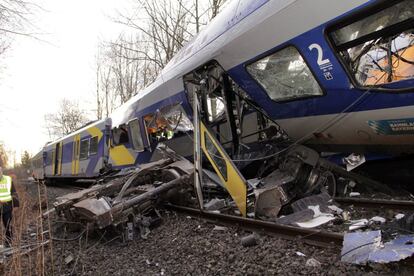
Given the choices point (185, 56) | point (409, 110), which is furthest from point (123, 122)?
point (409, 110)

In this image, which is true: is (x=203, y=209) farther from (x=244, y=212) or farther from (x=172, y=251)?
(x=172, y=251)

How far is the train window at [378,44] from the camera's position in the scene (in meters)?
3.74

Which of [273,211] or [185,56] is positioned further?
[185,56]

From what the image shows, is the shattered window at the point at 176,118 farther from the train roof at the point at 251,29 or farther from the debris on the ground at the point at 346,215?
the debris on the ground at the point at 346,215

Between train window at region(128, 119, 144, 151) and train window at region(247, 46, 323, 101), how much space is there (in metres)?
5.16

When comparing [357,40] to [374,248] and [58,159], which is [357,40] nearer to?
[374,248]

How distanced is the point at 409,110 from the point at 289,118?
1913mm

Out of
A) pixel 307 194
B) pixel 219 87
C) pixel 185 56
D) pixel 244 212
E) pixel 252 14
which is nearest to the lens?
pixel 252 14

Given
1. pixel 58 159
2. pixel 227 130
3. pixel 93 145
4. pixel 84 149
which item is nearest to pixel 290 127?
pixel 227 130

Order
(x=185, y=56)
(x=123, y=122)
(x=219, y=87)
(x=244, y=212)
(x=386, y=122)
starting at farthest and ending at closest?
(x=123, y=122), (x=185, y=56), (x=219, y=87), (x=244, y=212), (x=386, y=122)

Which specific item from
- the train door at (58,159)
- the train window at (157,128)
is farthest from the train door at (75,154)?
the train window at (157,128)

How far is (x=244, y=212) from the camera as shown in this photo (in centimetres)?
548

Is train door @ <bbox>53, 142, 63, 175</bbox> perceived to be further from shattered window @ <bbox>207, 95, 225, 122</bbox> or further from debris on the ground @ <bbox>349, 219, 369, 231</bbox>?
debris on the ground @ <bbox>349, 219, 369, 231</bbox>

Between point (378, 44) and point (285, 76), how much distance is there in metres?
1.38
